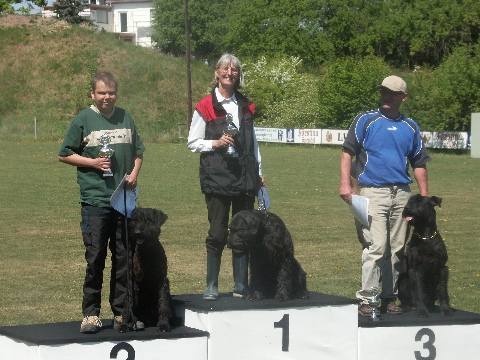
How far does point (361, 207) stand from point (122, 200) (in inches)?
74.8

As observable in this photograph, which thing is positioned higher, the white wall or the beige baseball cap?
the white wall

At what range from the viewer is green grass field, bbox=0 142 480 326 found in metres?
8.88

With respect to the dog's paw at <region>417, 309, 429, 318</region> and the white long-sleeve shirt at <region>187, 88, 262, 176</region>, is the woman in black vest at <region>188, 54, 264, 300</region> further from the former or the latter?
the dog's paw at <region>417, 309, 429, 318</region>

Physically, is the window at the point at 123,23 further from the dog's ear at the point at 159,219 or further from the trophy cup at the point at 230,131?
the dog's ear at the point at 159,219

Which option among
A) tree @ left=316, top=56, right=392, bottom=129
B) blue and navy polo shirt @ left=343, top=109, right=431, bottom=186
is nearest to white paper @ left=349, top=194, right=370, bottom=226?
blue and navy polo shirt @ left=343, top=109, right=431, bottom=186

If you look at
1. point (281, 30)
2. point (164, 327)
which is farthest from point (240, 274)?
point (281, 30)

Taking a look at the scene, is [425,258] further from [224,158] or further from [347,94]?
[347,94]

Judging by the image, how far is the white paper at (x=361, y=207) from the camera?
21.0ft

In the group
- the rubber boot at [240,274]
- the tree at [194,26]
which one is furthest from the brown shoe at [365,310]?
the tree at [194,26]

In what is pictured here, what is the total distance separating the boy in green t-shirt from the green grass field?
1927mm

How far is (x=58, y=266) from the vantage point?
412 inches

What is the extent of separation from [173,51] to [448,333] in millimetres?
85461

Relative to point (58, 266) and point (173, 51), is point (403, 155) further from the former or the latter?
point (173, 51)

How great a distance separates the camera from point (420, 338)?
6105 mm
